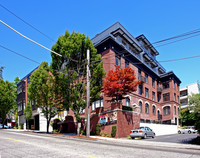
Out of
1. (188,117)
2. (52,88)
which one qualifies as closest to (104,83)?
(52,88)

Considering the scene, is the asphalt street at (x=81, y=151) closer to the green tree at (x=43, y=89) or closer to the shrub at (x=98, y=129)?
the shrub at (x=98, y=129)

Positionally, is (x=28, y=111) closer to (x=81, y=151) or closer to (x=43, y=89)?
(x=43, y=89)

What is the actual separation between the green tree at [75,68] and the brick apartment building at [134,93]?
2409mm

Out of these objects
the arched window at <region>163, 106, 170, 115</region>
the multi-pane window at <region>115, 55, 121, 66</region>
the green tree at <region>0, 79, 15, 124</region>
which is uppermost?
the multi-pane window at <region>115, 55, 121, 66</region>

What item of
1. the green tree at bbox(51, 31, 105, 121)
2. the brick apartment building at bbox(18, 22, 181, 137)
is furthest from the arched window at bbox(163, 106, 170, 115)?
the green tree at bbox(51, 31, 105, 121)

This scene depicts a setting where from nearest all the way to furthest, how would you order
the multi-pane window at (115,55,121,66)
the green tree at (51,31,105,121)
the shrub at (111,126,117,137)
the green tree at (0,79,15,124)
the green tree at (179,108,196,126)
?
the shrub at (111,126,117,137)
the green tree at (51,31,105,121)
the multi-pane window at (115,55,121,66)
the green tree at (0,79,15,124)
the green tree at (179,108,196,126)

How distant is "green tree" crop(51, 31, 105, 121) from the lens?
878 inches

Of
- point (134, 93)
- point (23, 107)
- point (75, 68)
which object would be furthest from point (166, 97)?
point (23, 107)

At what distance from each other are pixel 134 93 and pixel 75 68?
14888 mm

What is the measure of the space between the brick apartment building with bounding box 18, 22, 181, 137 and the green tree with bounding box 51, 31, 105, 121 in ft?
7.90

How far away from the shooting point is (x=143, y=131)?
70.8 ft

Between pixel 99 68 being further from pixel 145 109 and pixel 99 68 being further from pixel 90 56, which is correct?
pixel 145 109

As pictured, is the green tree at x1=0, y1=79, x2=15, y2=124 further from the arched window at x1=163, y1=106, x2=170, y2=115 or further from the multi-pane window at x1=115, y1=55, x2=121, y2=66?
the arched window at x1=163, y1=106, x2=170, y2=115

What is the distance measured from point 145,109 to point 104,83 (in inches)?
727
